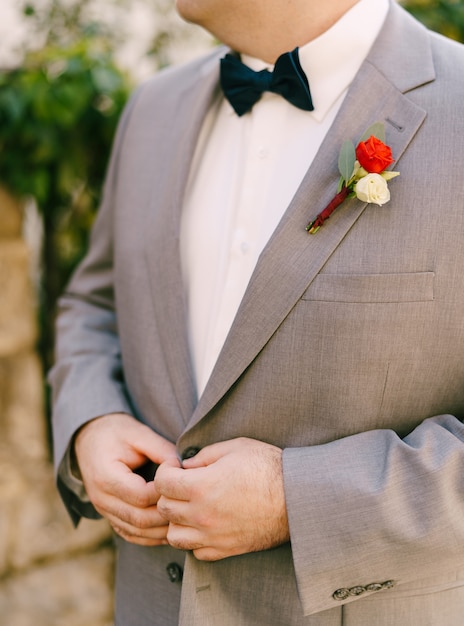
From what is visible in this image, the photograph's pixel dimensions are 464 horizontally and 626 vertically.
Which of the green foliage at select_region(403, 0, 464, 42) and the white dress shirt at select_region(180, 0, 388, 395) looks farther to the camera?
the green foliage at select_region(403, 0, 464, 42)

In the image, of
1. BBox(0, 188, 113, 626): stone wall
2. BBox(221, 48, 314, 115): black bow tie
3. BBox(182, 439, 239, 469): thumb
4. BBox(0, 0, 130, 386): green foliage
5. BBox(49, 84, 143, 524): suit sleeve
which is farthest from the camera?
BBox(0, 188, 113, 626): stone wall

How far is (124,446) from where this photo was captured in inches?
58.4

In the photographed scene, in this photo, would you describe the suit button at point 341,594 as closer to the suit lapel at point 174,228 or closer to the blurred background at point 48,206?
the suit lapel at point 174,228

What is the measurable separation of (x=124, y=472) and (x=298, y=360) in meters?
0.47

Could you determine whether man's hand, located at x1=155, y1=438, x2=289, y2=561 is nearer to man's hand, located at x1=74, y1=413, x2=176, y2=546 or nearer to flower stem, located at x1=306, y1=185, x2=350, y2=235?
man's hand, located at x1=74, y1=413, x2=176, y2=546

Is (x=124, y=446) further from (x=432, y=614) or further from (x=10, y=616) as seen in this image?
(x=10, y=616)

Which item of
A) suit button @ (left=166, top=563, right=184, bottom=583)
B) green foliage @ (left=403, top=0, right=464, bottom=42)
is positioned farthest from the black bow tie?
green foliage @ (left=403, top=0, right=464, bottom=42)

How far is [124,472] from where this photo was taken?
4.67ft

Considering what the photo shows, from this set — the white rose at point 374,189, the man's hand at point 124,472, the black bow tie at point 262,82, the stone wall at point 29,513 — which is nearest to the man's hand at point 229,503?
the man's hand at point 124,472

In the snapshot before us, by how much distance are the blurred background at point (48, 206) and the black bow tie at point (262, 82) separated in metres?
0.96

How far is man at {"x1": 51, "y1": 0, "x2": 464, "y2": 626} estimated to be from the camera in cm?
121

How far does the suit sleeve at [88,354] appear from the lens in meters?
1.61

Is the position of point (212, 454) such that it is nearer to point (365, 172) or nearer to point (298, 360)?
point (298, 360)

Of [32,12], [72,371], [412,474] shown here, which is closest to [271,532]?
[412,474]
